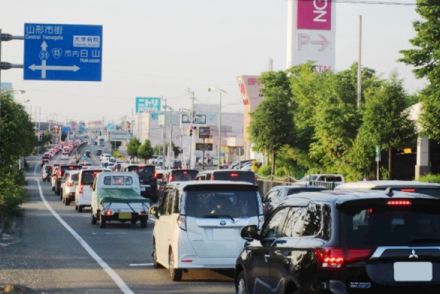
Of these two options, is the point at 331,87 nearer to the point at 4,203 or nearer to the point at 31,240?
the point at 4,203

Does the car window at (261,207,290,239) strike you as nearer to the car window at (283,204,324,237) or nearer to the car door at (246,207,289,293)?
the car door at (246,207,289,293)

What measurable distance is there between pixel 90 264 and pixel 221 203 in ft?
12.3

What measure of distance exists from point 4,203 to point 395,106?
73.4 feet

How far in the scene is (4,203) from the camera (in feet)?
115

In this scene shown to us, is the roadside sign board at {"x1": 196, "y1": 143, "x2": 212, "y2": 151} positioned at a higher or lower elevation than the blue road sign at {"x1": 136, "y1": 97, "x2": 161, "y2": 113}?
lower

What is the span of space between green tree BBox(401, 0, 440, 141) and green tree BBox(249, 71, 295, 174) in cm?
2196

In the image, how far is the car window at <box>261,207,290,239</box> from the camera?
9.59 metres

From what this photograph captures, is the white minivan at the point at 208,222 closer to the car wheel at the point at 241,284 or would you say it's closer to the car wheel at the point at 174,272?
the car wheel at the point at 174,272

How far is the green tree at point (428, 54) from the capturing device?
4016 cm

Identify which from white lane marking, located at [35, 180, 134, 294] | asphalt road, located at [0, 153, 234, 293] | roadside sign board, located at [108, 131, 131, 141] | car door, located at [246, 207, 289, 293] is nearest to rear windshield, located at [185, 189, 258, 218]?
asphalt road, located at [0, 153, 234, 293]

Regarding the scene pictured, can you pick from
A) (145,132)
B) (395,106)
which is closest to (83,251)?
(395,106)

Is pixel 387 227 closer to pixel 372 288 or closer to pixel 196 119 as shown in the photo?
pixel 372 288

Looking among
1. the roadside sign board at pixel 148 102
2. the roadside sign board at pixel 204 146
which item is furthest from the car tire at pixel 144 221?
the roadside sign board at pixel 148 102

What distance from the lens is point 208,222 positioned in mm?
15203
